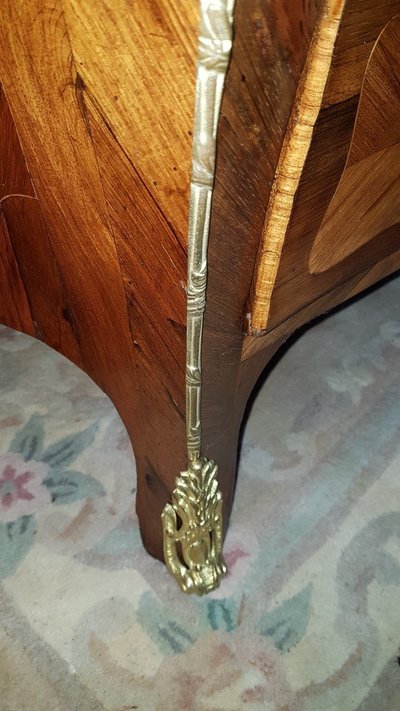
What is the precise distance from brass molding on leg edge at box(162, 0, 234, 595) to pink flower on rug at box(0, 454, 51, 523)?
0.75ft

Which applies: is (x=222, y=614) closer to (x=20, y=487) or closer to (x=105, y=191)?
(x=20, y=487)

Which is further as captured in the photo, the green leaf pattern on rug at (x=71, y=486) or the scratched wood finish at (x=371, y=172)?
the green leaf pattern on rug at (x=71, y=486)

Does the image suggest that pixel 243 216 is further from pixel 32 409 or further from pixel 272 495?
pixel 32 409

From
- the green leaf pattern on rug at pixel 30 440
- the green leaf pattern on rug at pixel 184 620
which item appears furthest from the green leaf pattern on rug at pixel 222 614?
the green leaf pattern on rug at pixel 30 440

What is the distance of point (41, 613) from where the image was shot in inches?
26.8

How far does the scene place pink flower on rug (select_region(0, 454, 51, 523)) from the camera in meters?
0.79

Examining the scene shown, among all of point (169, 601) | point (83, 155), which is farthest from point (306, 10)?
point (169, 601)

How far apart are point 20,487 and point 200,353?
473mm

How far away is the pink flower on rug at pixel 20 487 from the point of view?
79 centimetres

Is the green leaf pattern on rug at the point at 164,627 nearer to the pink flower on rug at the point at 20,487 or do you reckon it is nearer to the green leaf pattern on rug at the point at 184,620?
the green leaf pattern on rug at the point at 184,620

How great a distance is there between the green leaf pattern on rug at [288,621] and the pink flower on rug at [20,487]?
32 centimetres

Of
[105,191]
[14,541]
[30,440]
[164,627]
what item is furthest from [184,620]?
[105,191]

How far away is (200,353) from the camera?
1.47 feet

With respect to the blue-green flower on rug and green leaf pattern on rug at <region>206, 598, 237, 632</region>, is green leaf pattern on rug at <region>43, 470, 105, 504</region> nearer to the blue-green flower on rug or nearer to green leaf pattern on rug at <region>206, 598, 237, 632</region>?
the blue-green flower on rug
